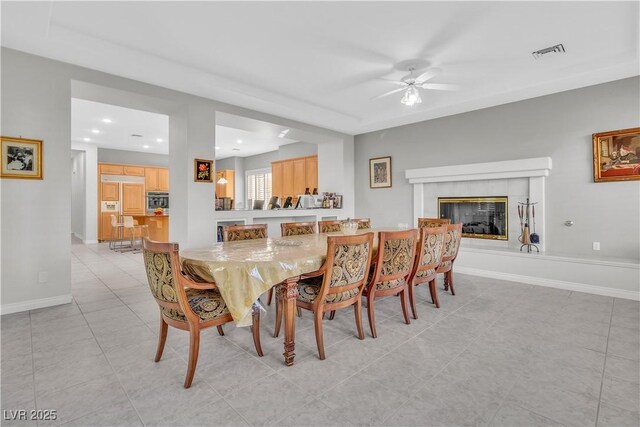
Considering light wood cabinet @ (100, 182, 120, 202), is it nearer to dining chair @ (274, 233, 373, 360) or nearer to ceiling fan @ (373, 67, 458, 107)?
ceiling fan @ (373, 67, 458, 107)

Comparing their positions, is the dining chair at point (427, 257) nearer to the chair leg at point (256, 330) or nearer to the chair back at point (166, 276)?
the chair leg at point (256, 330)

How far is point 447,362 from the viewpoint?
7.07ft

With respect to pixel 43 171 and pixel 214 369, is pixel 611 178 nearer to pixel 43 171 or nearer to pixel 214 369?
pixel 214 369

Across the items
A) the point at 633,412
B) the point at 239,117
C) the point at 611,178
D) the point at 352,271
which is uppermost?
the point at 239,117

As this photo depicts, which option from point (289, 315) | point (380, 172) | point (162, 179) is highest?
point (162, 179)

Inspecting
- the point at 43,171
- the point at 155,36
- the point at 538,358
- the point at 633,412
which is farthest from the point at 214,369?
the point at 155,36

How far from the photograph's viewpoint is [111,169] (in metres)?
9.01

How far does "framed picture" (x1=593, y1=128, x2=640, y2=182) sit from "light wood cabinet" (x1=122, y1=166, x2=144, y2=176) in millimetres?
10707

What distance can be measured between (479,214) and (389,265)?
3272mm

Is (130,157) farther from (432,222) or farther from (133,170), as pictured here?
(432,222)

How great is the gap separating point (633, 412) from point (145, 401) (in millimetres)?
2647

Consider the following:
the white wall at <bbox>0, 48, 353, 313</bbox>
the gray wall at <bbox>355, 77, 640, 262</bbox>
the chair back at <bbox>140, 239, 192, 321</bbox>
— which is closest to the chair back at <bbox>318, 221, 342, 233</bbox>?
the gray wall at <bbox>355, 77, 640, 262</bbox>

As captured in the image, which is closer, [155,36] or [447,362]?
[447,362]

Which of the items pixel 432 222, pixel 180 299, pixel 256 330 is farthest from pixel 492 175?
pixel 180 299
